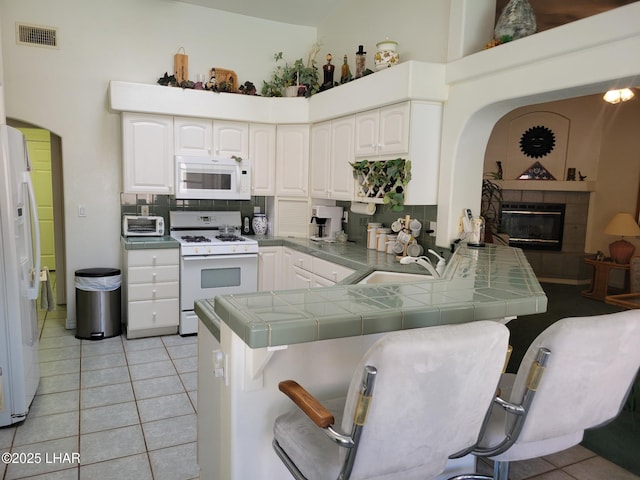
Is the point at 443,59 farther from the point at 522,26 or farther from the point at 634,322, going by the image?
the point at 634,322

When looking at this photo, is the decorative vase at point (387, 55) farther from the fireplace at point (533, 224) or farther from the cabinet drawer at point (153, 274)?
the fireplace at point (533, 224)

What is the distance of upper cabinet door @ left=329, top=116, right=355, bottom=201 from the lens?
14.0ft

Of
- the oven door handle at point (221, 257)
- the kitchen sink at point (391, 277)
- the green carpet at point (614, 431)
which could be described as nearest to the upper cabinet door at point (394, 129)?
the kitchen sink at point (391, 277)

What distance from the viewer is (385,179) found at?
3.80 metres

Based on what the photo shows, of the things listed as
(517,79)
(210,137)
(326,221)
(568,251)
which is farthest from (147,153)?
(568,251)

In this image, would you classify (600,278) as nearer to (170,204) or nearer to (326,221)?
(326,221)

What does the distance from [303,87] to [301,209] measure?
1312 millimetres

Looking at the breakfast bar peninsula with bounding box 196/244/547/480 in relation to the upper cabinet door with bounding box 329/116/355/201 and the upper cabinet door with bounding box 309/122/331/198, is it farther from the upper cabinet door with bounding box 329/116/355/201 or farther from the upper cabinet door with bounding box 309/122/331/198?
the upper cabinet door with bounding box 309/122/331/198

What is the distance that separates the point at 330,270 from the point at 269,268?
107 cm

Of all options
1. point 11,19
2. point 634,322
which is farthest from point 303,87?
point 634,322

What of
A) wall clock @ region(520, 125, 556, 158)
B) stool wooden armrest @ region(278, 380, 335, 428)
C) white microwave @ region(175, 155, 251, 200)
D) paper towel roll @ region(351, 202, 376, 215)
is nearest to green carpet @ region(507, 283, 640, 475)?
stool wooden armrest @ region(278, 380, 335, 428)

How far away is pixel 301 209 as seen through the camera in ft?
16.9

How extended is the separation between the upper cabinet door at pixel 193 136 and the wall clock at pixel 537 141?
4603 mm

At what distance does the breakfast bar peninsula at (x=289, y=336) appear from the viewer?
1.38 metres
